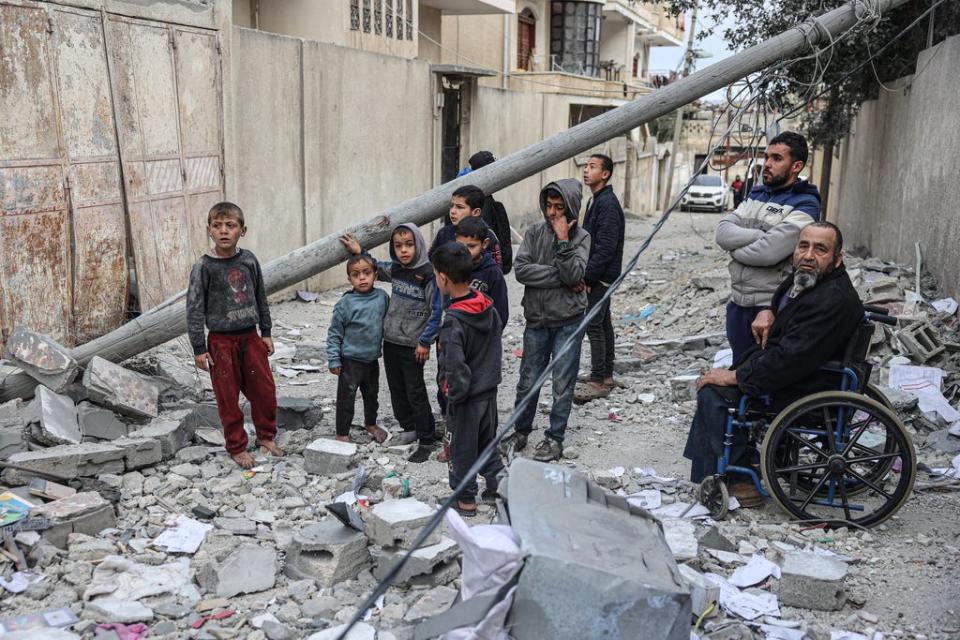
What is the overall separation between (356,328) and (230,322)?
751 mm

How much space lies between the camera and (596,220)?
6141 millimetres

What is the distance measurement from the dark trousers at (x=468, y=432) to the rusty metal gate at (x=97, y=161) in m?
3.73

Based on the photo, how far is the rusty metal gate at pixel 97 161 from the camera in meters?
6.14

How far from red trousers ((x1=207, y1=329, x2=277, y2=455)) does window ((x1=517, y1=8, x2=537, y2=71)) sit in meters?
24.4

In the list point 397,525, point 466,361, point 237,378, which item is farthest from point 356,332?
point 397,525

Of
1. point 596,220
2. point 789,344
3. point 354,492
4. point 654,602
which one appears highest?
point 596,220

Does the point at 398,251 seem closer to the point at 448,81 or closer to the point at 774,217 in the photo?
the point at 774,217

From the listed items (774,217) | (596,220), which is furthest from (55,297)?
(774,217)

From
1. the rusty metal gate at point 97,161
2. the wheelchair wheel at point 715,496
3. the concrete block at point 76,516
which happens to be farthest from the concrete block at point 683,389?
the rusty metal gate at point 97,161

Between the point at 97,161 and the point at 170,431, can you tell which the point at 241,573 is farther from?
the point at 97,161

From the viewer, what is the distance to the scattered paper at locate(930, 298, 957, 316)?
710cm

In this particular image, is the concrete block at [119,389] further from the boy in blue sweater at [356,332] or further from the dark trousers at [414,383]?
the dark trousers at [414,383]

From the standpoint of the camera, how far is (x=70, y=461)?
4.43 meters

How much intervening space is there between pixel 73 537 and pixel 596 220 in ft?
12.9
